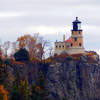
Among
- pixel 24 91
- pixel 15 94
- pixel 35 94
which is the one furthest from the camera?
pixel 35 94

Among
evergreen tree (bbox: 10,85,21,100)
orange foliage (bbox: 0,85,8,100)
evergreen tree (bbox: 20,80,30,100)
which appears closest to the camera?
orange foliage (bbox: 0,85,8,100)

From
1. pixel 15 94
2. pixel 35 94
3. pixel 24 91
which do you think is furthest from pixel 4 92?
pixel 35 94

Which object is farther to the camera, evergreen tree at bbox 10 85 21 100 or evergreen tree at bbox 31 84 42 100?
evergreen tree at bbox 31 84 42 100

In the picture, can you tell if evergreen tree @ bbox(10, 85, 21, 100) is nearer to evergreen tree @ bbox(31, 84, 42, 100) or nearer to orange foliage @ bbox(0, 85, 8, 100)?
orange foliage @ bbox(0, 85, 8, 100)

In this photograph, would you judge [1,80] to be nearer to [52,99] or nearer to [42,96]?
[42,96]

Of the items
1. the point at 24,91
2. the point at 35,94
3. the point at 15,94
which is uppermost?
the point at 24,91

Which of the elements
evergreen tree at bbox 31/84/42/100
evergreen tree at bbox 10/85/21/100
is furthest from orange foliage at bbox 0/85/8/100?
evergreen tree at bbox 31/84/42/100

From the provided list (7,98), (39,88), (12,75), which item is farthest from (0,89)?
(12,75)

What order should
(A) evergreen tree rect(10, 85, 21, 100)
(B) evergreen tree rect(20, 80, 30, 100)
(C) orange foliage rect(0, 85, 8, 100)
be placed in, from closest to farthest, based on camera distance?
(C) orange foliage rect(0, 85, 8, 100) → (A) evergreen tree rect(10, 85, 21, 100) → (B) evergreen tree rect(20, 80, 30, 100)

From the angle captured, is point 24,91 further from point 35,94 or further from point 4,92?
point 4,92

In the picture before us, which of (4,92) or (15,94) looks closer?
(4,92)

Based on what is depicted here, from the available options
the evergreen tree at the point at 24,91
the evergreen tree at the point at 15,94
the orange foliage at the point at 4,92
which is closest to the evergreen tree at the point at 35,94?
the evergreen tree at the point at 24,91

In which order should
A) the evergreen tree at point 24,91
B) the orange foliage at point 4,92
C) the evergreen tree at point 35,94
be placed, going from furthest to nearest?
the evergreen tree at point 35,94 → the evergreen tree at point 24,91 → the orange foliage at point 4,92

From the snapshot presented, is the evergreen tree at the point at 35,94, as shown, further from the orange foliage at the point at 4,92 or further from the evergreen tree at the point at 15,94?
the orange foliage at the point at 4,92
